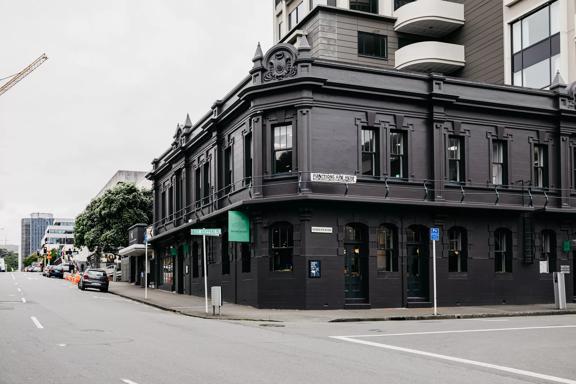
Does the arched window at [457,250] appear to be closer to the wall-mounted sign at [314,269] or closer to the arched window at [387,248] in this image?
the arched window at [387,248]

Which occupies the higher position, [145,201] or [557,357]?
[145,201]

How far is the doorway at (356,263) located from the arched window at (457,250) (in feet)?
12.7

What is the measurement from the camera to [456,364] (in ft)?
39.2

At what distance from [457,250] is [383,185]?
438 cm

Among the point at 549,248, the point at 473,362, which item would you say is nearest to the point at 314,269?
the point at 549,248

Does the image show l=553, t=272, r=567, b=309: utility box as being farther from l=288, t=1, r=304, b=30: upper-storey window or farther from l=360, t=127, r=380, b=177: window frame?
l=288, t=1, r=304, b=30: upper-storey window

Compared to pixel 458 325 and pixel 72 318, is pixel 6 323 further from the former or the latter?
pixel 458 325

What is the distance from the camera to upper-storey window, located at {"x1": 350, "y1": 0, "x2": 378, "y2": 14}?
1758 inches

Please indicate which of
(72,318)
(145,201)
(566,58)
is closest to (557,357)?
(72,318)

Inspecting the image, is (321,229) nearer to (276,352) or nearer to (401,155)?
(401,155)

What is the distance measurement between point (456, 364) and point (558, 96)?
2156 cm

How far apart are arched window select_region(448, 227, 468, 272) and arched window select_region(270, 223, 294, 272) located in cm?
678

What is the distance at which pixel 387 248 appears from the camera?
27.1m

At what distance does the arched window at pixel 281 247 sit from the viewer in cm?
2566
